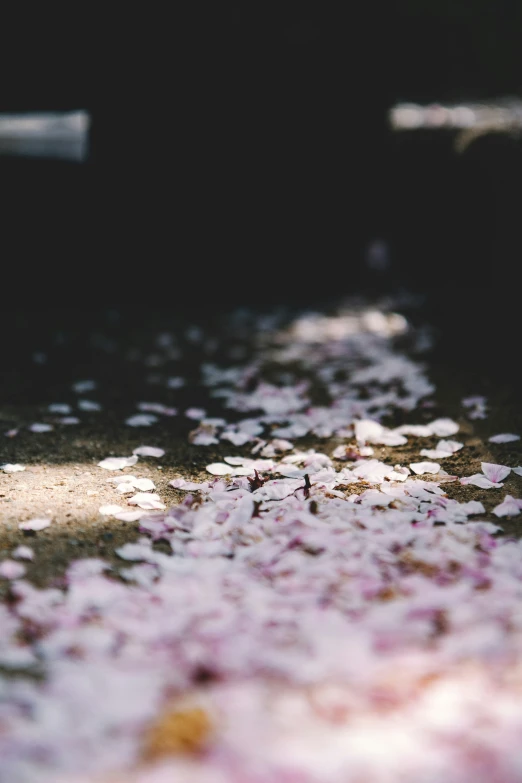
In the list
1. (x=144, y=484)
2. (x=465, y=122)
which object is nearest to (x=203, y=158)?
(x=465, y=122)

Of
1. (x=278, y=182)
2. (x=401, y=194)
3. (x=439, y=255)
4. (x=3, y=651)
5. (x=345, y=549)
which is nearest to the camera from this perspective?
(x=3, y=651)

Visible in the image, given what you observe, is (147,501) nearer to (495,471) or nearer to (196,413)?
(196,413)

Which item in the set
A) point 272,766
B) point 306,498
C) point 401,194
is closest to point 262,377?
point 306,498

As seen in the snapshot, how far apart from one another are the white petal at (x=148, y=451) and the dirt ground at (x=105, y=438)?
0.03 meters

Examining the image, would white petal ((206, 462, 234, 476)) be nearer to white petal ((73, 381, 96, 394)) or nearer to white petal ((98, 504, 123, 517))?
white petal ((98, 504, 123, 517))

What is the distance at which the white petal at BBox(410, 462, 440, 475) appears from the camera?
2266 mm

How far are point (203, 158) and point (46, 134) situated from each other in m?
1.09

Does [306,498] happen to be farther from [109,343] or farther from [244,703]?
[109,343]

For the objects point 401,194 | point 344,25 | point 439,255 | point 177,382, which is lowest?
point 177,382

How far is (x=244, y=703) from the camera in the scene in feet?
3.91

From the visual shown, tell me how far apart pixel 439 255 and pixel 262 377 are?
1876 mm

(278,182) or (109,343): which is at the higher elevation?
(278,182)

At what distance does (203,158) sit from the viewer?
4.80 metres

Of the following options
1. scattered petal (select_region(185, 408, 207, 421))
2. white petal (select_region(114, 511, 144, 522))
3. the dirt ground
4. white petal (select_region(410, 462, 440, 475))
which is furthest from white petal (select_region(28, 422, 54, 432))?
white petal (select_region(410, 462, 440, 475))
